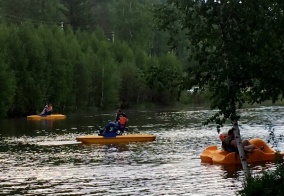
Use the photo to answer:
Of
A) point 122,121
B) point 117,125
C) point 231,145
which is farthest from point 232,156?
point 122,121

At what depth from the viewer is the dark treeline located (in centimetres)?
6500

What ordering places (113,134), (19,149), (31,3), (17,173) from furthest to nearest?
1. (31,3)
2. (113,134)
3. (19,149)
4. (17,173)

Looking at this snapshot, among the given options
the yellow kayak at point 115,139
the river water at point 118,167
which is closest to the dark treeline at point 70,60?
the yellow kayak at point 115,139

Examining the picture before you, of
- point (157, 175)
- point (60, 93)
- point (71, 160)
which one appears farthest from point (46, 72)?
point (157, 175)

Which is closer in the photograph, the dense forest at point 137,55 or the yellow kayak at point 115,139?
the dense forest at point 137,55

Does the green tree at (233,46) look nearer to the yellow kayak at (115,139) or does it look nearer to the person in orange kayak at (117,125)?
the yellow kayak at (115,139)

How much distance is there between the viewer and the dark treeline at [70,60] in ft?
213

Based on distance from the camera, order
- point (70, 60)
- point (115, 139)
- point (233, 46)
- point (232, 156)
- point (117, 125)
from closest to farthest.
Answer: point (233, 46), point (232, 156), point (115, 139), point (117, 125), point (70, 60)

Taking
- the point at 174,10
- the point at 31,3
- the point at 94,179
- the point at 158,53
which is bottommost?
the point at 94,179

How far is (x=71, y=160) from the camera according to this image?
2583 cm

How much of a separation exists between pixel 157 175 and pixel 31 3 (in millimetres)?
75823

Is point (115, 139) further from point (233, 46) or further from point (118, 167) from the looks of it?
point (233, 46)

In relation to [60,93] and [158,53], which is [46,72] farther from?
[158,53]

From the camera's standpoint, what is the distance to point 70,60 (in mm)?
72688
